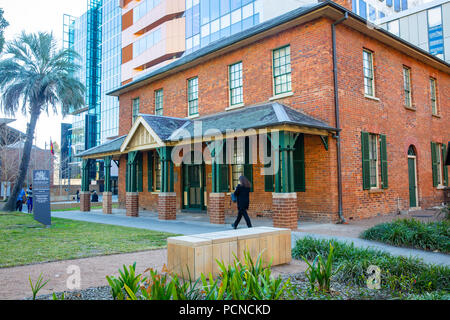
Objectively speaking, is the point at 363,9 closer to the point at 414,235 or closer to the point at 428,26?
the point at 428,26

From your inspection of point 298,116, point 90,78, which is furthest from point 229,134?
point 90,78

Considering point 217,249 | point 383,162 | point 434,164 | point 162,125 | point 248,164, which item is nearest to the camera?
point 217,249

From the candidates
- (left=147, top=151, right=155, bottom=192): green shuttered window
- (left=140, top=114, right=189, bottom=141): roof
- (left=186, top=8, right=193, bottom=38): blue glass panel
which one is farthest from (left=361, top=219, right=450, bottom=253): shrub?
(left=186, top=8, right=193, bottom=38): blue glass panel

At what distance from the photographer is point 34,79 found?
2055 centimetres

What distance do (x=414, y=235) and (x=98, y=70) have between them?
63.4m

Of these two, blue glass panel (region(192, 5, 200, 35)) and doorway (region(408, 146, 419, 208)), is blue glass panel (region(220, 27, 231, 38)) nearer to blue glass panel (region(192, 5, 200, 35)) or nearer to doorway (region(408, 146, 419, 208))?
blue glass panel (region(192, 5, 200, 35))

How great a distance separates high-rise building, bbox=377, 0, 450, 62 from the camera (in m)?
30.2

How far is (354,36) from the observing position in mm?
13867

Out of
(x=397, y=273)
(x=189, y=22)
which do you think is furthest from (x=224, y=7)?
(x=397, y=273)

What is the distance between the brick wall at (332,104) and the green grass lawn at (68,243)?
5.79 metres

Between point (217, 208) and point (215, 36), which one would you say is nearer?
point (217, 208)
